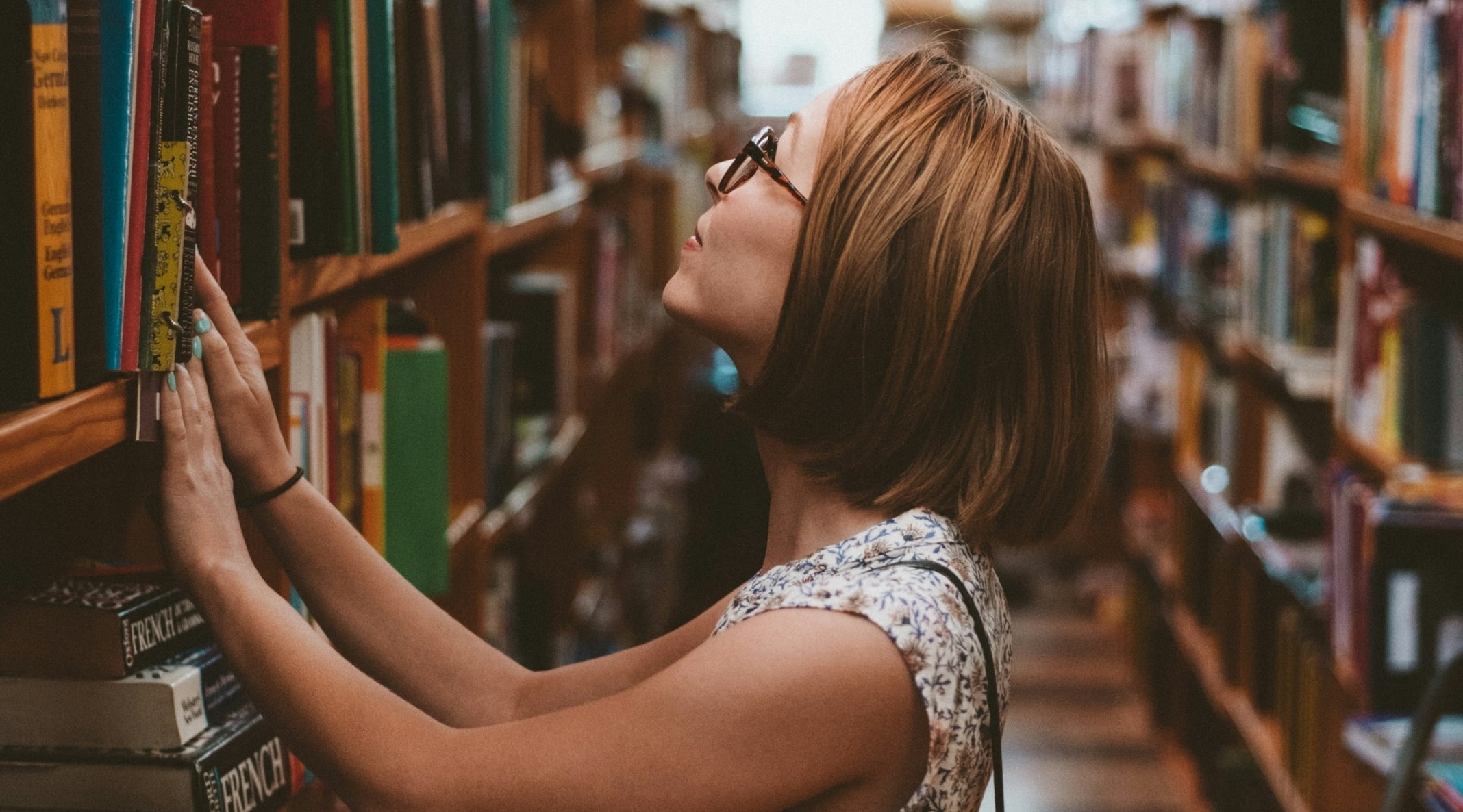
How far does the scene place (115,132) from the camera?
2.60ft

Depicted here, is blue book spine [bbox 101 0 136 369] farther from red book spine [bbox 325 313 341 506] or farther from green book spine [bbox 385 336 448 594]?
green book spine [bbox 385 336 448 594]

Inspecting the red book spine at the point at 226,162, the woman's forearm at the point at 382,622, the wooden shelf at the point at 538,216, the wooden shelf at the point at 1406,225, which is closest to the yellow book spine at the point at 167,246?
the red book spine at the point at 226,162

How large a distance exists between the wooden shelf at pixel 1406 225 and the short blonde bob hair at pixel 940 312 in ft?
2.91

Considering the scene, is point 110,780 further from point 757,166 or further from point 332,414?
point 757,166

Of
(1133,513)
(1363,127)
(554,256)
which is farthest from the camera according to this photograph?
(1133,513)

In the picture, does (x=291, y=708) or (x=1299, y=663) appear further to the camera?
(x=1299, y=663)

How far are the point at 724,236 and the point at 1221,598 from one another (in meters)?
2.64

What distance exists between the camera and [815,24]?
800 centimetres

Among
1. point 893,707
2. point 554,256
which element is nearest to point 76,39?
point 893,707

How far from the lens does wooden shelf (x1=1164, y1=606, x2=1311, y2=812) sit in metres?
2.65

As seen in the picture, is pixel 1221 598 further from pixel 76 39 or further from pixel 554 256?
pixel 76 39

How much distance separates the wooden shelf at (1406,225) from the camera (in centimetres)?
175

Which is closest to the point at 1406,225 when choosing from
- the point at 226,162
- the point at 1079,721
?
the point at 226,162

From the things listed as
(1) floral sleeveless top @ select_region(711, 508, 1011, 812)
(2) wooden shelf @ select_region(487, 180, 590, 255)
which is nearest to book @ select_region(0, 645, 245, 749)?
(1) floral sleeveless top @ select_region(711, 508, 1011, 812)
